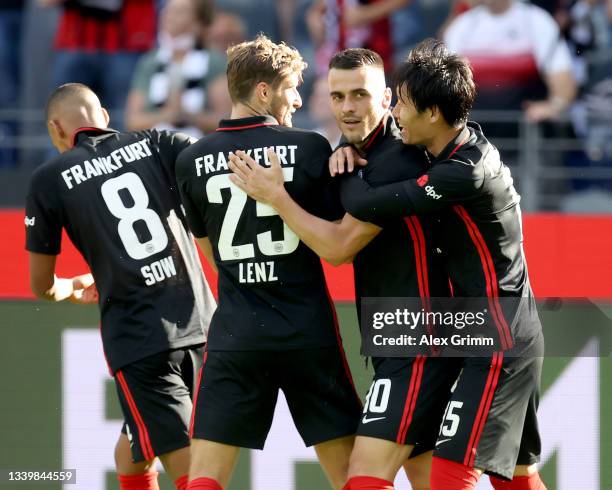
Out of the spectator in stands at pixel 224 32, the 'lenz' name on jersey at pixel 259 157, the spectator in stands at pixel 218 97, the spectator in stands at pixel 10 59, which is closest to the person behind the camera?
the 'lenz' name on jersey at pixel 259 157

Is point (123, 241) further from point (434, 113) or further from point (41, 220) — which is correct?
point (434, 113)

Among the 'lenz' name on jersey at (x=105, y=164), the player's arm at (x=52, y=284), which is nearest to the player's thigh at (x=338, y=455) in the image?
the player's arm at (x=52, y=284)

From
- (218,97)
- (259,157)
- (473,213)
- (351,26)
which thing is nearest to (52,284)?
(259,157)

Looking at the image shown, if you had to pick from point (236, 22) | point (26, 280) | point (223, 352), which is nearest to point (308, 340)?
point (223, 352)

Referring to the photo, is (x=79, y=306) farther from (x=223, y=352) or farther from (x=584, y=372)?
(x=584, y=372)

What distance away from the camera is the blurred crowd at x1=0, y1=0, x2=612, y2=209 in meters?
8.87

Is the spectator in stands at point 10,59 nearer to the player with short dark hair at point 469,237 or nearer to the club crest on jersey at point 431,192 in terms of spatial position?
the player with short dark hair at point 469,237

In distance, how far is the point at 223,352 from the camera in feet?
13.0

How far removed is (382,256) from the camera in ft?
13.0

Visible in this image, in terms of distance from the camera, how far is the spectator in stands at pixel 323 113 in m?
8.63

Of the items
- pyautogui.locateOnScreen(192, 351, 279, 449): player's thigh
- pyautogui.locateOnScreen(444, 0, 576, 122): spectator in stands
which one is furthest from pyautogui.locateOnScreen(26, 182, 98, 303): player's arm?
pyautogui.locateOnScreen(444, 0, 576, 122): spectator in stands

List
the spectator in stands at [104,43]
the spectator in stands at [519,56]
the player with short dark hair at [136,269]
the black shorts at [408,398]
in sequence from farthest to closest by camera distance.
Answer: the spectator in stands at [104,43]
the spectator in stands at [519,56]
the player with short dark hair at [136,269]
the black shorts at [408,398]

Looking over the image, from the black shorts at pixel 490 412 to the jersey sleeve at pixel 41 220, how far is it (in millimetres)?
1741

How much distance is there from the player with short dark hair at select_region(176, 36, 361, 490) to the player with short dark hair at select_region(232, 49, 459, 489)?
11 centimetres
